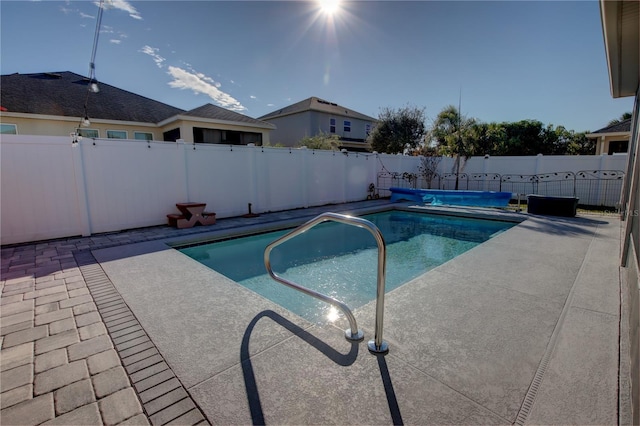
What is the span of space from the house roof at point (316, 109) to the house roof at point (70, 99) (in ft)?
28.3

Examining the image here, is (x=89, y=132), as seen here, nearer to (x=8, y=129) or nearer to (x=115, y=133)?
(x=115, y=133)

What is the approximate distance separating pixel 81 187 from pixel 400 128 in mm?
18017

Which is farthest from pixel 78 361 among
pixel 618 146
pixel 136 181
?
pixel 618 146

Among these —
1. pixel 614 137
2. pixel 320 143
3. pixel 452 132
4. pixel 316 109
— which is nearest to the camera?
pixel 614 137

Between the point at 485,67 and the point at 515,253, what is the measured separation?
10859 mm

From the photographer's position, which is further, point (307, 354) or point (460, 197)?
point (460, 197)

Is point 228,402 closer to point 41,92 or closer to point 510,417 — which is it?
point 510,417

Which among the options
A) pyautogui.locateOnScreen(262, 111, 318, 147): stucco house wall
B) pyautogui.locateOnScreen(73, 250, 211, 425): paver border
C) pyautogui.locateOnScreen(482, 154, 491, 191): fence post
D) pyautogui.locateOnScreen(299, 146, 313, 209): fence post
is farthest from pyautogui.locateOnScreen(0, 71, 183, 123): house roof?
pyautogui.locateOnScreen(482, 154, 491, 191): fence post

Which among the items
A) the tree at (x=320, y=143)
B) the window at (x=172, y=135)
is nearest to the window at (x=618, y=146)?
the tree at (x=320, y=143)

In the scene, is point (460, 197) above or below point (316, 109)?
below

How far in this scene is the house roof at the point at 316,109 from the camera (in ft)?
69.6

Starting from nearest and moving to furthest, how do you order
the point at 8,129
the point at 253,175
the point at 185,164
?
the point at 185,164 < the point at 253,175 < the point at 8,129

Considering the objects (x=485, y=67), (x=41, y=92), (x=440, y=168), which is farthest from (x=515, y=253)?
(x=41, y=92)

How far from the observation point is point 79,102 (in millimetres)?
13266
